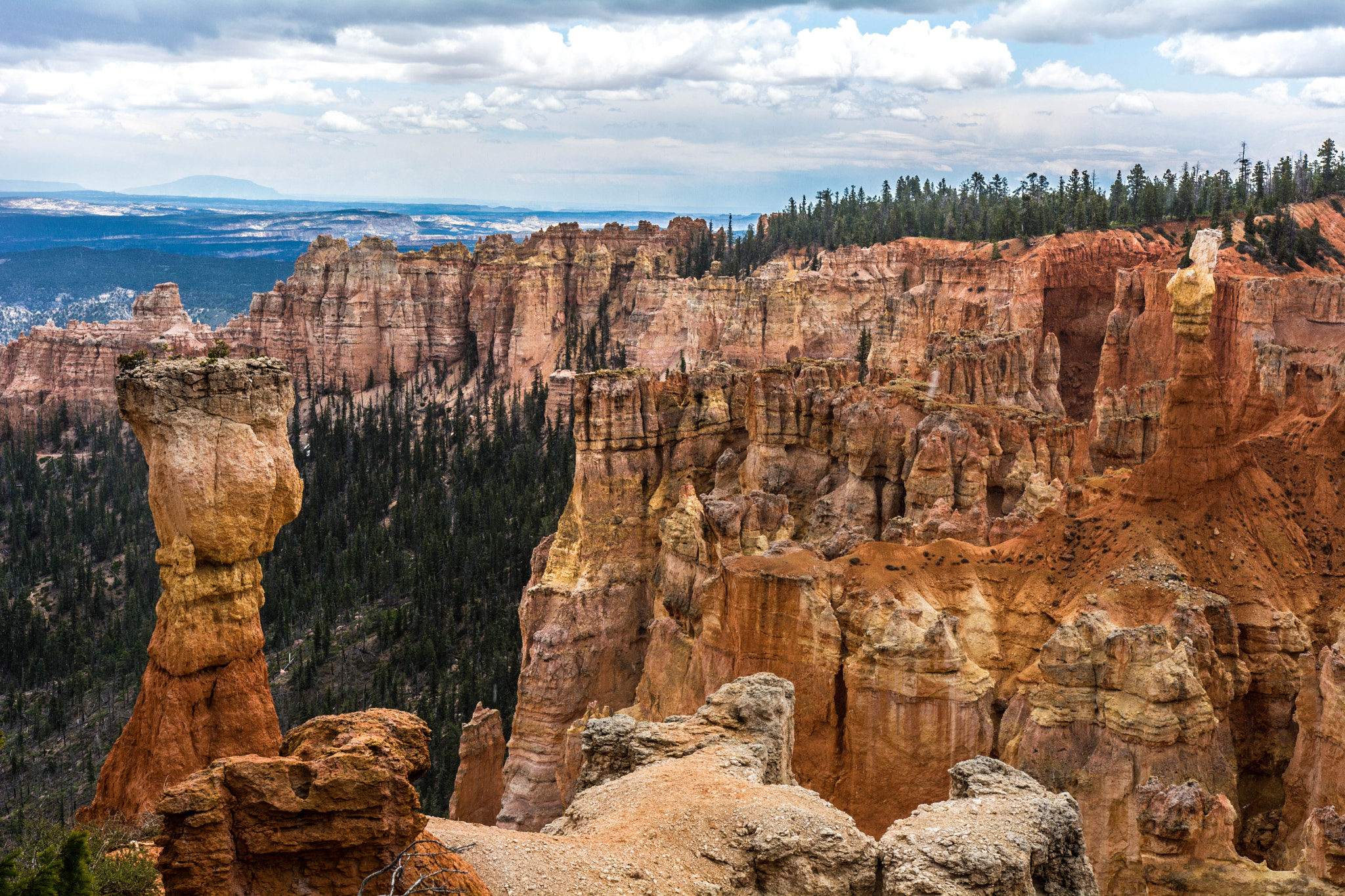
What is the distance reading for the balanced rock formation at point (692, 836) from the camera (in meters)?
13.9

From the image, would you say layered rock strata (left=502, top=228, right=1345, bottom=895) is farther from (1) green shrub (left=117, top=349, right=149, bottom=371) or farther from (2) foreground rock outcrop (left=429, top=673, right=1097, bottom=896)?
(1) green shrub (left=117, top=349, right=149, bottom=371)

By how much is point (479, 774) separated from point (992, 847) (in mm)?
24506

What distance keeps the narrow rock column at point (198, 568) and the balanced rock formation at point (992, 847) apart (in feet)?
28.9

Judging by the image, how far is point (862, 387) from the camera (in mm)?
40875

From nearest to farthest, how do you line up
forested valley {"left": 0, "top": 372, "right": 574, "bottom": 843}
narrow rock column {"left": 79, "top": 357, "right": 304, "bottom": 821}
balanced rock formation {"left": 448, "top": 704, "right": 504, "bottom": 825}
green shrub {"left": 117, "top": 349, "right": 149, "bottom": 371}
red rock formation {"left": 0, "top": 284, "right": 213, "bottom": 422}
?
narrow rock column {"left": 79, "top": 357, "right": 304, "bottom": 821}, green shrub {"left": 117, "top": 349, "right": 149, "bottom": 371}, balanced rock formation {"left": 448, "top": 704, "right": 504, "bottom": 825}, forested valley {"left": 0, "top": 372, "right": 574, "bottom": 843}, red rock formation {"left": 0, "top": 284, "right": 213, "bottom": 422}

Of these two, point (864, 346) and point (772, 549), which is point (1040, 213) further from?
point (772, 549)

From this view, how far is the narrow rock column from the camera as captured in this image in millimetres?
14969

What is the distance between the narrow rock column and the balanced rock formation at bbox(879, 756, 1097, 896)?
346 inches

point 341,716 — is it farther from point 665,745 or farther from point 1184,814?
point 1184,814

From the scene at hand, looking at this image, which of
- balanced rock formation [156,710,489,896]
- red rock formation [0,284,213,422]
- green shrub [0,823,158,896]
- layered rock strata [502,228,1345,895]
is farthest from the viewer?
red rock formation [0,284,213,422]

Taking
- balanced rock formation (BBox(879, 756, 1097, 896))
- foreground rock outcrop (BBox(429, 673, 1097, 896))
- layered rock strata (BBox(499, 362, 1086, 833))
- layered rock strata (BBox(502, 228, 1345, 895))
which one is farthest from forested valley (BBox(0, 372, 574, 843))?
balanced rock formation (BBox(879, 756, 1097, 896))

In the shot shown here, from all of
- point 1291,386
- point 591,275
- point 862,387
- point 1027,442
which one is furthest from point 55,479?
point 1291,386

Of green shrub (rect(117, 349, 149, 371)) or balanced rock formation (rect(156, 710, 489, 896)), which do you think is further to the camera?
green shrub (rect(117, 349, 149, 371))

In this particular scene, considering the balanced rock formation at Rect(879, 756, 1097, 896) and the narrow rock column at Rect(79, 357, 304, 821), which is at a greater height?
the narrow rock column at Rect(79, 357, 304, 821)
